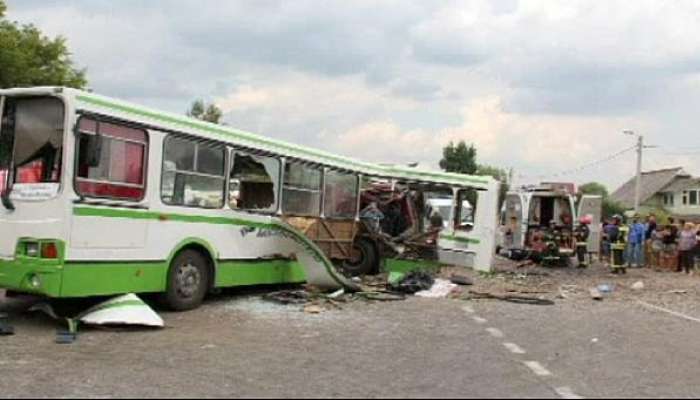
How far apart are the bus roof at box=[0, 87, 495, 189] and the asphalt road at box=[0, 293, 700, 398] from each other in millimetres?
2628

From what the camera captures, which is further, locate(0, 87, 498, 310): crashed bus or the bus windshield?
the bus windshield

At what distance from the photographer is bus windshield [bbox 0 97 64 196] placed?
1083 cm

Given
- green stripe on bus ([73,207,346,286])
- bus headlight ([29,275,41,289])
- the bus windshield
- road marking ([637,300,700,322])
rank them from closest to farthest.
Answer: bus headlight ([29,275,41,289]) < the bus windshield < green stripe on bus ([73,207,346,286]) < road marking ([637,300,700,322])

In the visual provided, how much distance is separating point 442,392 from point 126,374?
2879 mm

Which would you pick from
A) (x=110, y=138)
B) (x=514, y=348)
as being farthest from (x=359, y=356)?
(x=110, y=138)

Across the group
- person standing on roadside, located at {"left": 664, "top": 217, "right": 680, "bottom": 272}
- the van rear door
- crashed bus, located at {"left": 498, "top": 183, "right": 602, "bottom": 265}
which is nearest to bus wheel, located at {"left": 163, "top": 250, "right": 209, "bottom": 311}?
crashed bus, located at {"left": 498, "top": 183, "right": 602, "bottom": 265}

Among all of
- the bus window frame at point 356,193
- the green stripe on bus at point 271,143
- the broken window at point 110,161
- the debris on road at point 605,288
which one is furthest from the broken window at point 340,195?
the broken window at point 110,161

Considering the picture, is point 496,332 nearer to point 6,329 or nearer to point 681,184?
point 6,329

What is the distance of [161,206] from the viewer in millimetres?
12188

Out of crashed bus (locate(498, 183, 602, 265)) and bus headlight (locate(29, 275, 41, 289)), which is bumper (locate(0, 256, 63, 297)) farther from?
crashed bus (locate(498, 183, 602, 265))

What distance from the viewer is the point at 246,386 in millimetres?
7609

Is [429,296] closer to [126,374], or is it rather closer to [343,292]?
[343,292]

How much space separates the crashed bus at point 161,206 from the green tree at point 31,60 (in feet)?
49.4

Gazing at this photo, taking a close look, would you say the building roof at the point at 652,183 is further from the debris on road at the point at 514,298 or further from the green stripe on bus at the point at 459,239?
the debris on road at the point at 514,298
